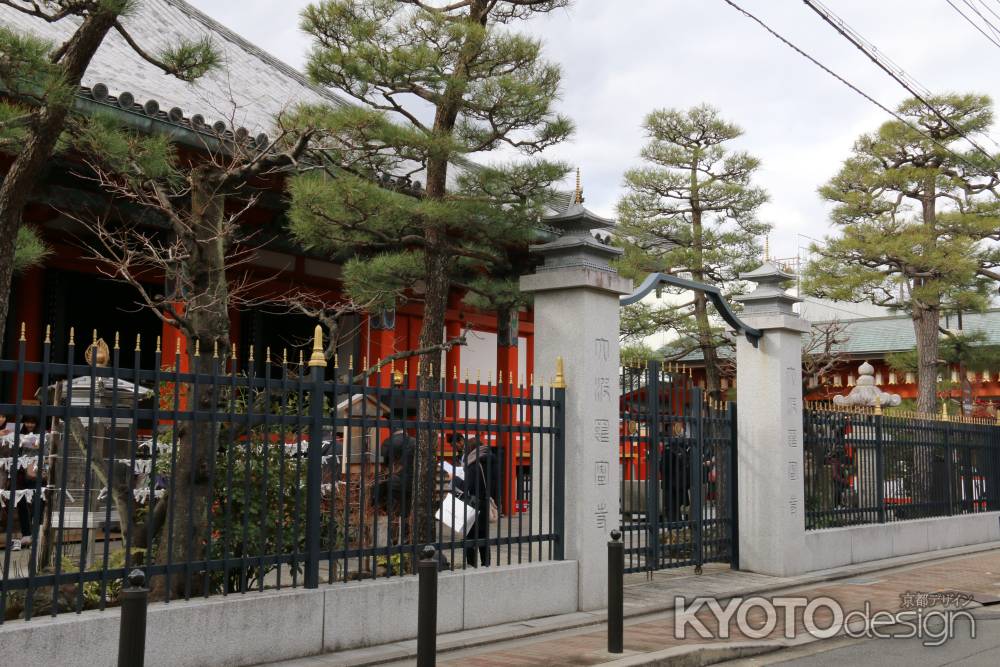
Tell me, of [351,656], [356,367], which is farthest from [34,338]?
[351,656]

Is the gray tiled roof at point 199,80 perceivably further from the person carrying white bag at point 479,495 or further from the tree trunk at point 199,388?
the person carrying white bag at point 479,495

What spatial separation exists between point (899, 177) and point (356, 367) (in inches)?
481

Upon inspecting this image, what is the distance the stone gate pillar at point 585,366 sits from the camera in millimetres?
9352

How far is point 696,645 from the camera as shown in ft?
25.2

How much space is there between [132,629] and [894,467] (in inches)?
521

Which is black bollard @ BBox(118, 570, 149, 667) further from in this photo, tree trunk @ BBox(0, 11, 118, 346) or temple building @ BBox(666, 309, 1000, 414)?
temple building @ BBox(666, 309, 1000, 414)

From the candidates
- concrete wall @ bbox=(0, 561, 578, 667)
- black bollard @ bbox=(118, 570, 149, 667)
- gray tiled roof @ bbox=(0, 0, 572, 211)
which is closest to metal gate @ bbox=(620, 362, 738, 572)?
concrete wall @ bbox=(0, 561, 578, 667)

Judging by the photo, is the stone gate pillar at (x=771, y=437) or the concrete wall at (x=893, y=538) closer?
the stone gate pillar at (x=771, y=437)

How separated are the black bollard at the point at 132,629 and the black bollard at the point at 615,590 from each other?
3517 mm

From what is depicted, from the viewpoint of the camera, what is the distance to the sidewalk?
727 cm

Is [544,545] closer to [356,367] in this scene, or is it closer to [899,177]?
[356,367]

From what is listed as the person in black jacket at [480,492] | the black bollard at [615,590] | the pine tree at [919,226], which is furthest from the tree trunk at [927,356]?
the black bollard at [615,590]

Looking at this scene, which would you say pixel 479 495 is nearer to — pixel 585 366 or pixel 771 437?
pixel 585 366

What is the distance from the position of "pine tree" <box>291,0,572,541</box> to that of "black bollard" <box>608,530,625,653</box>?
2.52 metres
